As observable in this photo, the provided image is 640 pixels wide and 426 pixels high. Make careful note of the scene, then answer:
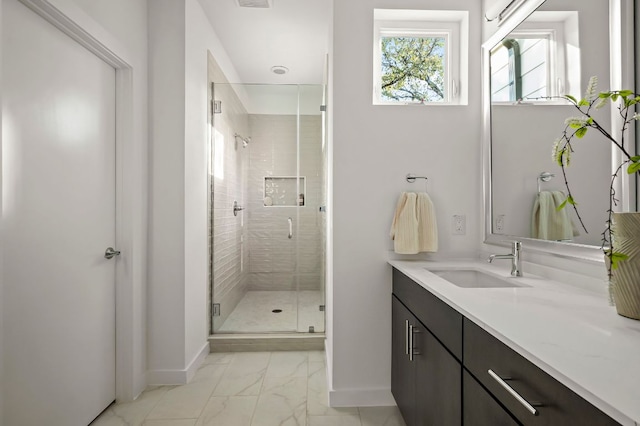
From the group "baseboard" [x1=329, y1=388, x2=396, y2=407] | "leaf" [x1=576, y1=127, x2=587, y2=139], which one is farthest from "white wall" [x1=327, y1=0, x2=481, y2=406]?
"leaf" [x1=576, y1=127, x2=587, y2=139]

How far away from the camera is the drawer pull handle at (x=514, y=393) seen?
728 mm

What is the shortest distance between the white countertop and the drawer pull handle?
0.34ft

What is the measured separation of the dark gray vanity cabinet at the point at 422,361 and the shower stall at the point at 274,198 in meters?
1.37

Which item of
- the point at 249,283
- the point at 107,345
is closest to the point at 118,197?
the point at 107,345

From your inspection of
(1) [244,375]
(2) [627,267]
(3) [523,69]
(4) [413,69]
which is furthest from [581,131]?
(1) [244,375]

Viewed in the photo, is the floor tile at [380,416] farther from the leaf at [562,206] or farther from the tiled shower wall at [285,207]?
the tiled shower wall at [285,207]

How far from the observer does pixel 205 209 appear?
2.78m

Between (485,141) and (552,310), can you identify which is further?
(485,141)

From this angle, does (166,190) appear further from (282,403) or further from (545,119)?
(545,119)

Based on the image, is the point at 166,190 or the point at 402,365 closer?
the point at 402,365

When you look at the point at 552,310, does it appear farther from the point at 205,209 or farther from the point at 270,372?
the point at 205,209

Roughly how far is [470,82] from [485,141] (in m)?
0.37

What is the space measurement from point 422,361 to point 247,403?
1154 mm

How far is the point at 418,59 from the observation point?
7.16ft
